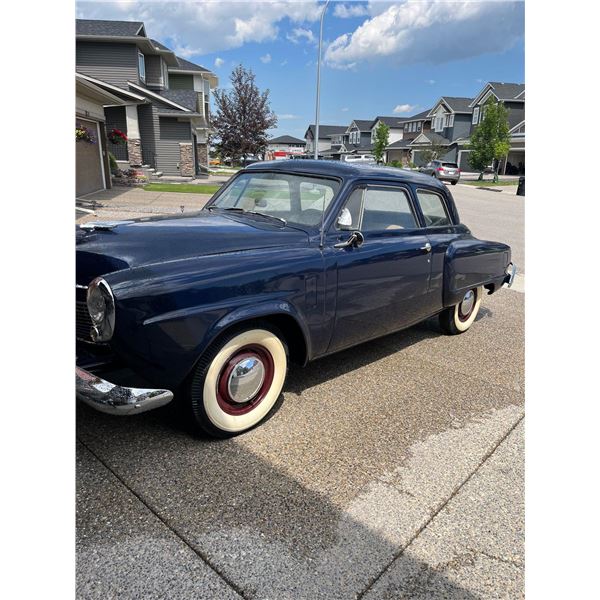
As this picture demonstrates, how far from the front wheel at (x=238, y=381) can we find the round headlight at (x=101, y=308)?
20.5 inches

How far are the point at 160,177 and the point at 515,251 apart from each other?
18.7 m

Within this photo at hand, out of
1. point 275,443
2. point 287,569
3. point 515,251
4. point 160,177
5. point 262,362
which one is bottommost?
point 287,569

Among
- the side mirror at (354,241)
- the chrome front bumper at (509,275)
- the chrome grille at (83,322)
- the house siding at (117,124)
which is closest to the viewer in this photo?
the chrome grille at (83,322)

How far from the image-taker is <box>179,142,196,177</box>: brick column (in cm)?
2466

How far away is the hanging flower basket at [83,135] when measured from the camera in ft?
45.5

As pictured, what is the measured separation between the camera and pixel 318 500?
2438 millimetres

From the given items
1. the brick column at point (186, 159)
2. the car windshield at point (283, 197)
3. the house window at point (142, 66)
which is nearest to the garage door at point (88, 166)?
the brick column at point (186, 159)

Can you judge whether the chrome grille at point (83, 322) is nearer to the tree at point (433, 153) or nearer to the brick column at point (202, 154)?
the brick column at point (202, 154)

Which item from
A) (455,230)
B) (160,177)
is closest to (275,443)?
(455,230)

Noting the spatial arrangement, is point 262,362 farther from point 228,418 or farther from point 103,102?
point 103,102

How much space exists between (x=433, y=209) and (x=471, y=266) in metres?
0.67

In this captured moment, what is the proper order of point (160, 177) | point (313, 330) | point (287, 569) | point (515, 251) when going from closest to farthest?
point (287, 569)
point (313, 330)
point (515, 251)
point (160, 177)

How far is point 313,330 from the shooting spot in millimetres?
3162

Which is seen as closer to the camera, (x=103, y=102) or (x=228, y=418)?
(x=228, y=418)
